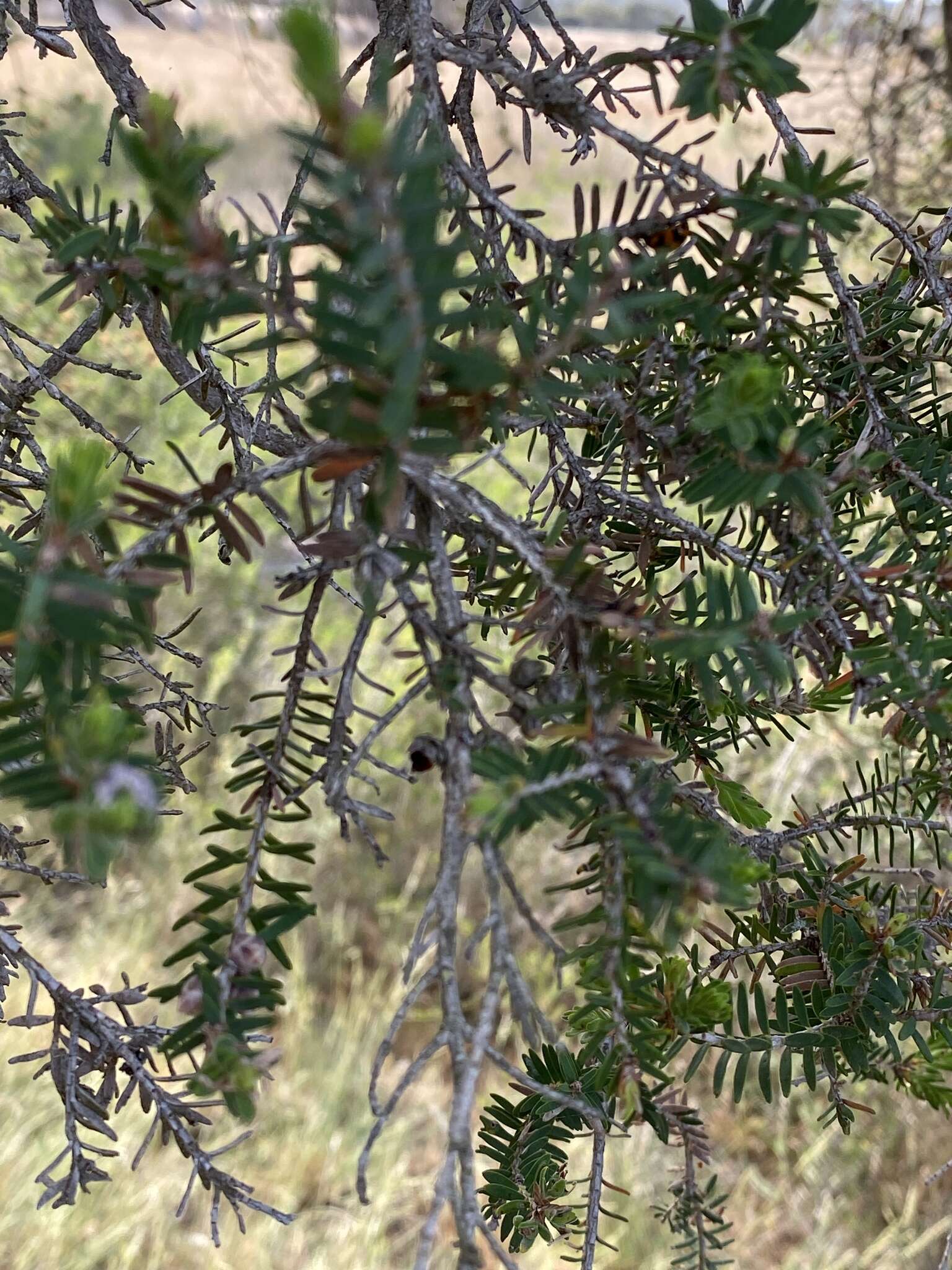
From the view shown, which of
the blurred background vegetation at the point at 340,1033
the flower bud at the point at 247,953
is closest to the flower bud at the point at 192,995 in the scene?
the flower bud at the point at 247,953

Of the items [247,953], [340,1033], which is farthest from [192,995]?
[340,1033]

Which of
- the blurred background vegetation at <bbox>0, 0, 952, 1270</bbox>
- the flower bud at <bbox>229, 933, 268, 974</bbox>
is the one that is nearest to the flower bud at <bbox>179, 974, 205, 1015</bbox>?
the flower bud at <bbox>229, 933, 268, 974</bbox>

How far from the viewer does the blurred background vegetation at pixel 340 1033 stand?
1.72 m

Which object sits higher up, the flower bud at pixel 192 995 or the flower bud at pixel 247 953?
the flower bud at pixel 247 953

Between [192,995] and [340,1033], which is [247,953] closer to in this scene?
[192,995]

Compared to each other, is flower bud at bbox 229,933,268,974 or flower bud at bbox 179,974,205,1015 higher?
flower bud at bbox 229,933,268,974

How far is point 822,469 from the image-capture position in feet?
1.54

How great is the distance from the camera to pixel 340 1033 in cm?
223

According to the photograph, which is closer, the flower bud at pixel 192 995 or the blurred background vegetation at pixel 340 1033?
the flower bud at pixel 192 995

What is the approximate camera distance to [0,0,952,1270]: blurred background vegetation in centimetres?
172

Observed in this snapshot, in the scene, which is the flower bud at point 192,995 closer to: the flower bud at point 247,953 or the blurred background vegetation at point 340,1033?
the flower bud at point 247,953

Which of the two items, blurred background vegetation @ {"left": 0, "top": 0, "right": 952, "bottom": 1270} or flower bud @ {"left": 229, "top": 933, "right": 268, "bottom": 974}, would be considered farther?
blurred background vegetation @ {"left": 0, "top": 0, "right": 952, "bottom": 1270}

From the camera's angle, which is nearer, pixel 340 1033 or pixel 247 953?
pixel 247 953

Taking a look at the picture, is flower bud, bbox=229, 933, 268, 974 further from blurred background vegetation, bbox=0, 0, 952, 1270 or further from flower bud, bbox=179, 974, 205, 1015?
blurred background vegetation, bbox=0, 0, 952, 1270
